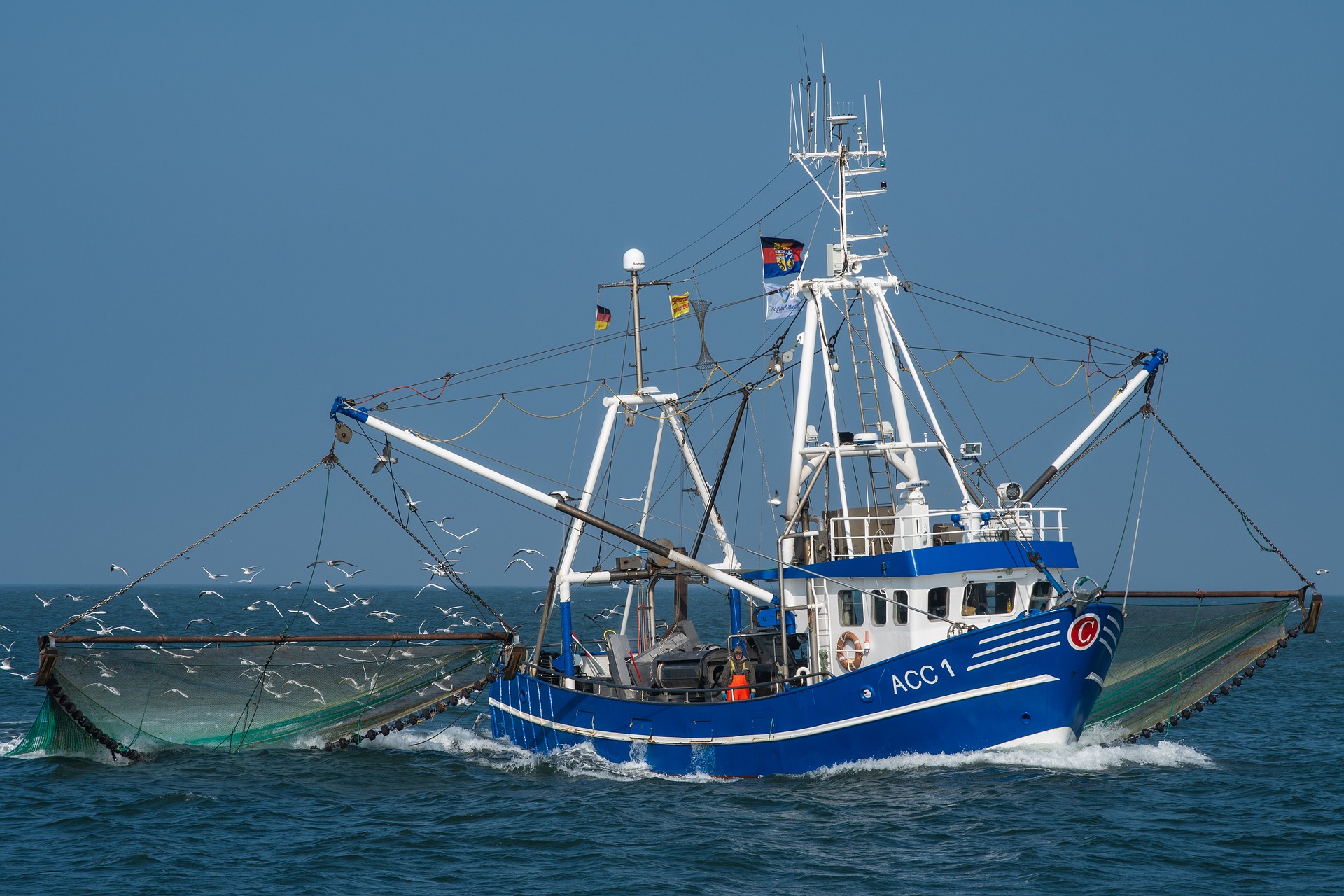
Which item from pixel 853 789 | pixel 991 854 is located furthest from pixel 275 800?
pixel 991 854

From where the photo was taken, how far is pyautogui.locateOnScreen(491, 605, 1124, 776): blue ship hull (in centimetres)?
1961

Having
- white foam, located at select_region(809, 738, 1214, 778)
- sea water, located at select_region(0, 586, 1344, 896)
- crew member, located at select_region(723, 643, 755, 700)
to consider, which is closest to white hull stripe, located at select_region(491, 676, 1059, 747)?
sea water, located at select_region(0, 586, 1344, 896)

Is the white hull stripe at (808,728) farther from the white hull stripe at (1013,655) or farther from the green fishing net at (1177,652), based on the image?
the green fishing net at (1177,652)

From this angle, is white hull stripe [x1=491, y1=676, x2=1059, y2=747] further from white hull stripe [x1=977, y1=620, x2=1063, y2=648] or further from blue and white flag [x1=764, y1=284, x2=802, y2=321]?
blue and white flag [x1=764, y1=284, x2=802, y2=321]

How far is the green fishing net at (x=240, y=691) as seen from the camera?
23828 mm

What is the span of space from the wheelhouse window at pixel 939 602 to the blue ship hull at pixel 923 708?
5.99ft

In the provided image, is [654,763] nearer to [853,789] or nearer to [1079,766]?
[853,789]

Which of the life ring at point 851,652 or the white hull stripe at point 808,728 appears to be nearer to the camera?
the white hull stripe at point 808,728

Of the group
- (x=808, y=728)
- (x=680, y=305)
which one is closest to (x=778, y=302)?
(x=680, y=305)

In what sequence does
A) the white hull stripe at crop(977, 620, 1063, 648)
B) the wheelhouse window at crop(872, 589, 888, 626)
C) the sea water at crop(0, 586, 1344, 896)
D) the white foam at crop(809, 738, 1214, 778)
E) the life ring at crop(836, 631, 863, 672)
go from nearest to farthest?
the sea water at crop(0, 586, 1344, 896)
the white hull stripe at crop(977, 620, 1063, 648)
the white foam at crop(809, 738, 1214, 778)
the wheelhouse window at crop(872, 589, 888, 626)
the life ring at crop(836, 631, 863, 672)

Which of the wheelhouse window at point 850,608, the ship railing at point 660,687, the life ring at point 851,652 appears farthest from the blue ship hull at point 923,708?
the wheelhouse window at point 850,608

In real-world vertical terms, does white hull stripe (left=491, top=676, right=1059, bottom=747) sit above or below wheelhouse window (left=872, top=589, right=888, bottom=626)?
below

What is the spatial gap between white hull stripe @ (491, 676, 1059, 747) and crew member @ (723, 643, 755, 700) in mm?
A: 819

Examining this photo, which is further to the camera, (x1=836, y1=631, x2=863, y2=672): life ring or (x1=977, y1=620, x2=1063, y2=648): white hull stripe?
(x1=836, y1=631, x2=863, y2=672): life ring
